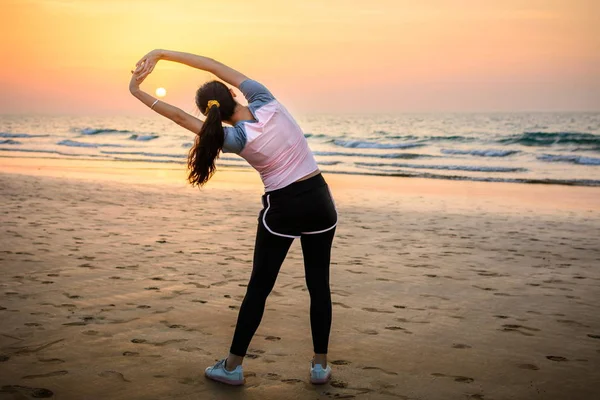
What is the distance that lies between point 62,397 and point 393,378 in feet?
5.88

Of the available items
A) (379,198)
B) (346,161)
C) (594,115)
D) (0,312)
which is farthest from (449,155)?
(594,115)

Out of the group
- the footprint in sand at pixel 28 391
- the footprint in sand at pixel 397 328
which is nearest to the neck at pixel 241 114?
the footprint in sand at pixel 28 391

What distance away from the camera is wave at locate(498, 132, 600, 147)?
3384 cm

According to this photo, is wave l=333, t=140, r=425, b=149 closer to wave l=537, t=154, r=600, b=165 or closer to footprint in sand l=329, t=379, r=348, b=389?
wave l=537, t=154, r=600, b=165

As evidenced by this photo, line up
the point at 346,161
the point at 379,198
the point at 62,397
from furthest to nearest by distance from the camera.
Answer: the point at 346,161 < the point at 379,198 < the point at 62,397

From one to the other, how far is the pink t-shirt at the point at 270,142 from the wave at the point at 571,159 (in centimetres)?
2207

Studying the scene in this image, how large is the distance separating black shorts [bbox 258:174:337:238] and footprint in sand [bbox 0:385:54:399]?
4.62 feet

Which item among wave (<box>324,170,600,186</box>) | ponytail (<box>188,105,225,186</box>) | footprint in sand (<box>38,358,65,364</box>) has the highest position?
ponytail (<box>188,105,225,186</box>)

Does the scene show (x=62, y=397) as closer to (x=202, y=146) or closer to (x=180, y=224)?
(x=202, y=146)

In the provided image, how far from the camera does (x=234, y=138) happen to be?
3068 millimetres

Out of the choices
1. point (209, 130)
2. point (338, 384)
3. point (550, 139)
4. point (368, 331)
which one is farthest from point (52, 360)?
point (550, 139)

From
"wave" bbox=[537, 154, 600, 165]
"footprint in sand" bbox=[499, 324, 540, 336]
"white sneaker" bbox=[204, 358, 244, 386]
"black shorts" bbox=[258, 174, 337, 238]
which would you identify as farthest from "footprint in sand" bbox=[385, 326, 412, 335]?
"wave" bbox=[537, 154, 600, 165]

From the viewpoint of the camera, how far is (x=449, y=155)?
96.0 ft

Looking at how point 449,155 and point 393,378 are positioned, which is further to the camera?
point 449,155
